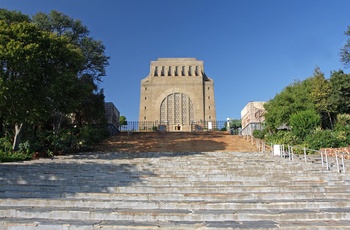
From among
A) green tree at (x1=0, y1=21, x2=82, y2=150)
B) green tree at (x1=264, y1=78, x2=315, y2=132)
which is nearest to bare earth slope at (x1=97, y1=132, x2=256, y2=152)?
green tree at (x1=264, y1=78, x2=315, y2=132)

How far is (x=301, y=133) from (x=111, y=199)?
1450cm

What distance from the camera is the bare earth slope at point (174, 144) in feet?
59.0

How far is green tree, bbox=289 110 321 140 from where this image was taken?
59.4 ft

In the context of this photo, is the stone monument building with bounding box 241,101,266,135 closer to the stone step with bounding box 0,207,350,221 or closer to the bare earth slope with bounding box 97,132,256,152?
the bare earth slope with bounding box 97,132,256,152

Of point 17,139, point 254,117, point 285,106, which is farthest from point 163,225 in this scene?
point 254,117

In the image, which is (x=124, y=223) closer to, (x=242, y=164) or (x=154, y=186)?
(x=154, y=186)

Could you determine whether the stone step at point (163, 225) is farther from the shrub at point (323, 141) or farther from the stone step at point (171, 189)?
the shrub at point (323, 141)

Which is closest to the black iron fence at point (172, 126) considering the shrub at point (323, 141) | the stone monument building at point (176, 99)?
the stone monument building at point (176, 99)

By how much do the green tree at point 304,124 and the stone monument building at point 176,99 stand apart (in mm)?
16269

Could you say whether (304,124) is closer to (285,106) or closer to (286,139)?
(286,139)

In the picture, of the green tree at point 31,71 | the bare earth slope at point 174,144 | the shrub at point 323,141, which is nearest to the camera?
the green tree at point 31,71

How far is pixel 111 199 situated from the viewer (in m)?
6.84

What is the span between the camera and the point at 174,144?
19.8m

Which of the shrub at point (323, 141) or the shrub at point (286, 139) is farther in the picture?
the shrub at point (286, 139)
